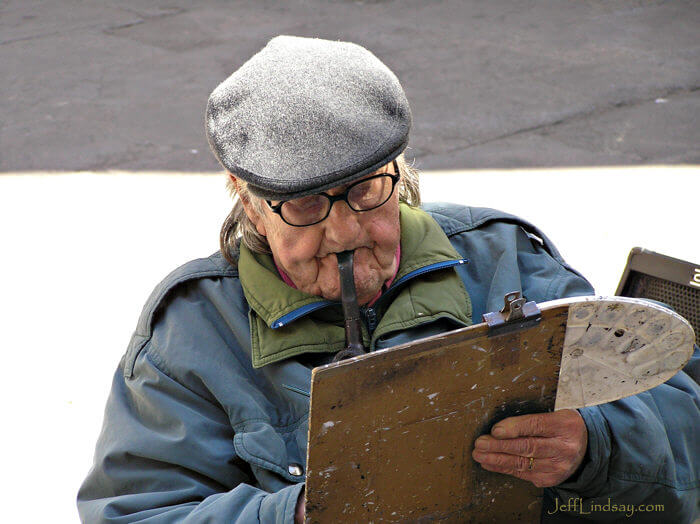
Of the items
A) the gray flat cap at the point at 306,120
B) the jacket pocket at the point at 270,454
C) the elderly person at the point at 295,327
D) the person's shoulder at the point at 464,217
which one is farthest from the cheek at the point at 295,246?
the person's shoulder at the point at 464,217

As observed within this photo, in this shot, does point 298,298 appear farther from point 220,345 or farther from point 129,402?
point 129,402

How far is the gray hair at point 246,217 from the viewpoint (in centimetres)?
162

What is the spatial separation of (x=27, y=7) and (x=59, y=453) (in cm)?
551

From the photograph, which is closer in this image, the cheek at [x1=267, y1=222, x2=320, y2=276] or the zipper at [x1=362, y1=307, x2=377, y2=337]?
the cheek at [x1=267, y1=222, x2=320, y2=276]

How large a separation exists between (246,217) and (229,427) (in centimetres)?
39

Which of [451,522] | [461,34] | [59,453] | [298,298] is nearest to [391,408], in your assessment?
[451,522]

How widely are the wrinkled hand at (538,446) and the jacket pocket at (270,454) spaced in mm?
345

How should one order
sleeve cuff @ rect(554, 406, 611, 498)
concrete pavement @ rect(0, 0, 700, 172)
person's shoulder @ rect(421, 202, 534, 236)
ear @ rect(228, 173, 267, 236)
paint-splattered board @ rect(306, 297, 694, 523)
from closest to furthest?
paint-splattered board @ rect(306, 297, 694, 523) < sleeve cuff @ rect(554, 406, 611, 498) < ear @ rect(228, 173, 267, 236) < person's shoulder @ rect(421, 202, 534, 236) < concrete pavement @ rect(0, 0, 700, 172)

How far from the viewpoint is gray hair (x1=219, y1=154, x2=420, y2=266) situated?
1.62m

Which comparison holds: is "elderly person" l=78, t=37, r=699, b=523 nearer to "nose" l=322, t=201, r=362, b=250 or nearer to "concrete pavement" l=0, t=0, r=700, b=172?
"nose" l=322, t=201, r=362, b=250

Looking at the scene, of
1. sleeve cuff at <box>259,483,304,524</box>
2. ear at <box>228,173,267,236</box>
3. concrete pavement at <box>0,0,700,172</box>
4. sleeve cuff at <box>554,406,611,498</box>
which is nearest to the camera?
sleeve cuff at <box>259,483,304,524</box>

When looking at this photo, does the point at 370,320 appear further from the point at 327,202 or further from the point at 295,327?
the point at 327,202

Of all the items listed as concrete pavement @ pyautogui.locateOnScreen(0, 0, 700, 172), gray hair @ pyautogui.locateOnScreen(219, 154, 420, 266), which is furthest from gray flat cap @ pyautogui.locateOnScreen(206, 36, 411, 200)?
concrete pavement @ pyautogui.locateOnScreen(0, 0, 700, 172)

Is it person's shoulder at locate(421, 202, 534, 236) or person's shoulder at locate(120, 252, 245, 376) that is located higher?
person's shoulder at locate(421, 202, 534, 236)
